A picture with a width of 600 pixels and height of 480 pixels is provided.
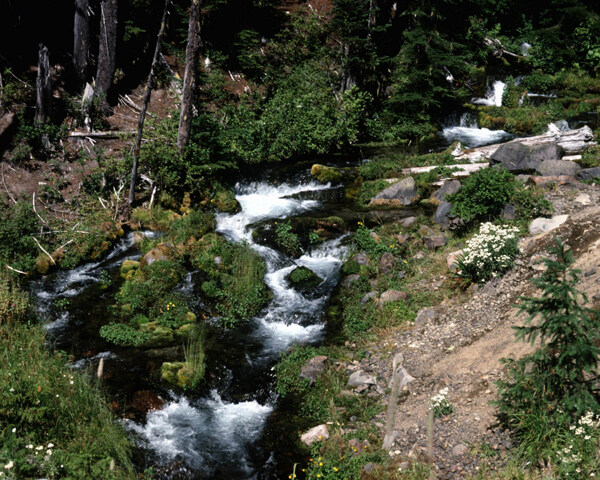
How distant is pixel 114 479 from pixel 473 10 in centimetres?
3177

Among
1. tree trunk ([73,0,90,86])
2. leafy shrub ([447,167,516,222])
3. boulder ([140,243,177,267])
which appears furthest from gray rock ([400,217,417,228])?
tree trunk ([73,0,90,86])

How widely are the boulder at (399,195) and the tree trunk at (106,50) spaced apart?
37.3 feet

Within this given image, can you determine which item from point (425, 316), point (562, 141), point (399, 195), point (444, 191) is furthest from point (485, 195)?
point (562, 141)

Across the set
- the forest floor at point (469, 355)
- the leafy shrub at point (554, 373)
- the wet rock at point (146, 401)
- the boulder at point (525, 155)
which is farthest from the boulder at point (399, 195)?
the wet rock at point (146, 401)

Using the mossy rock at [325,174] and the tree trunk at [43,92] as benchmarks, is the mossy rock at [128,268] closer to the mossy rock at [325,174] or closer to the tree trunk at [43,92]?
the tree trunk at [43,92]

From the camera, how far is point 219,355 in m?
9.00

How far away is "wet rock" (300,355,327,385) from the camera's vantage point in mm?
8124

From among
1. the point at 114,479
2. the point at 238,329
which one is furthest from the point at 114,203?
the point at 114,479

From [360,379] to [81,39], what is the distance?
17.1 meters

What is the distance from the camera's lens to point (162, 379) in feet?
26.6

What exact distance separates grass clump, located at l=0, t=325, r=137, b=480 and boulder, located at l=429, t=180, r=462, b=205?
31.4 ft

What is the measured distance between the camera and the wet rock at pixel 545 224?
964 cm

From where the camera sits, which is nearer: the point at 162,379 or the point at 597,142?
the point at 162,379

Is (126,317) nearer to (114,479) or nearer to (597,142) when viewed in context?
(114,479)
